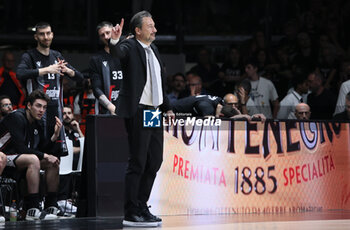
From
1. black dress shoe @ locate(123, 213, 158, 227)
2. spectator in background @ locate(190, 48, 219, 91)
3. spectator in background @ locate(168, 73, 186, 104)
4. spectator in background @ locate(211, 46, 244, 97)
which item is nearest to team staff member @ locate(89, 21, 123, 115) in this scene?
black dress shoe @ locate(123, 213, 158, 227)

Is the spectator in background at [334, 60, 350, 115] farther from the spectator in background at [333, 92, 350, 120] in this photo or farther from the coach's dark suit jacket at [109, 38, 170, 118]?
the coach's dark suit jacket at [109, 38, 170, 118]

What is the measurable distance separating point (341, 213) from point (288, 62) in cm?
493

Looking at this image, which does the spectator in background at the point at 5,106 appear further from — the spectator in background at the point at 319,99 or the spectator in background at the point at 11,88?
the spectator in background at the point at 319,99

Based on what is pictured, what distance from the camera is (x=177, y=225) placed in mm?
7785

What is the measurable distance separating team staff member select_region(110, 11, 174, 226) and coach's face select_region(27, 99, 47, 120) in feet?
6.01

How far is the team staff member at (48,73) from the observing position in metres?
9.29

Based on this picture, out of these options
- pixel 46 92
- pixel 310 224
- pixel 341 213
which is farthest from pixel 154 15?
pixel 310 224

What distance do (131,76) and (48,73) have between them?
78.6 inches

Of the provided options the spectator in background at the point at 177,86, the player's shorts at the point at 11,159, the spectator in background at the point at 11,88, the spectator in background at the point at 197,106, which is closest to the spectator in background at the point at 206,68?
the spectator in background at the point at 177,86

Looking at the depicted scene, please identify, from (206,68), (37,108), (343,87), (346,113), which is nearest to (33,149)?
(37,108)

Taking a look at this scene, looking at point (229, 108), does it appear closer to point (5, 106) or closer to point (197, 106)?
point (197, 106)

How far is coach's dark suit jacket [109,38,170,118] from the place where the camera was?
24.6 ft

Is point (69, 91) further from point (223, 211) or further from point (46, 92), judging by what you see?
point (223, 211)

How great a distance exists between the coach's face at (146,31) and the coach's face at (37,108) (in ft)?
6.35
